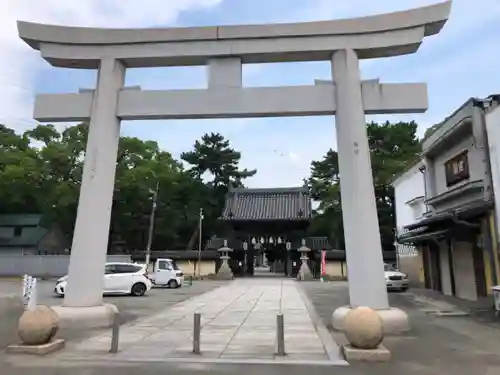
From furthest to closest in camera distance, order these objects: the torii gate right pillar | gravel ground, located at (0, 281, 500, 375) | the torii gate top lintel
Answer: the torii gate top lintel, the torii gate right pillar, gravel ground, located at (0, 281, 500, 375)

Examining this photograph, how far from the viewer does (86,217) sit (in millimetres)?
11656

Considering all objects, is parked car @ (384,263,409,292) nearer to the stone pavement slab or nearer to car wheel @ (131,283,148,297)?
the stone pavement slab

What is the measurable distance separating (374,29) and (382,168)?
34795 mm

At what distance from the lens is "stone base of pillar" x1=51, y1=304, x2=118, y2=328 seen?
1103cm

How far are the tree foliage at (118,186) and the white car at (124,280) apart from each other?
2112 cm

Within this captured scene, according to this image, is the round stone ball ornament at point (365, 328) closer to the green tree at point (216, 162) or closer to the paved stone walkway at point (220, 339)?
the paved stone walkway at point (220, 339)

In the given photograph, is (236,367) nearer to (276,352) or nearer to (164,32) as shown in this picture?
(276,352)

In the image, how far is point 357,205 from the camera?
10969mm

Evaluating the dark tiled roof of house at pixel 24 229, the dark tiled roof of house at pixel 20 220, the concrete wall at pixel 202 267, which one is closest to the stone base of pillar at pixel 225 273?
the concrete wall at pixel 202 267

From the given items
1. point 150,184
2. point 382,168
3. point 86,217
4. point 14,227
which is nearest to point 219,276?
point 150,184

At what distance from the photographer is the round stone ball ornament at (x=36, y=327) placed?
830 centimetres

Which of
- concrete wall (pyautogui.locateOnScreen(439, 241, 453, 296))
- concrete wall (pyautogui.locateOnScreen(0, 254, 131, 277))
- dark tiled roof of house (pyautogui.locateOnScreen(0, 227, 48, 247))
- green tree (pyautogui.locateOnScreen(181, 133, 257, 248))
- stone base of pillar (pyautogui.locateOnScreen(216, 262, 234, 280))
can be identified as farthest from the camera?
green tree (pyautogui.locateOnScreen(181, 133, 257, 248))

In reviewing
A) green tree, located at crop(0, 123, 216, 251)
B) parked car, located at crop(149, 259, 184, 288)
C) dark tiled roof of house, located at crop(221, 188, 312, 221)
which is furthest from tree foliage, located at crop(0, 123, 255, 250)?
parked car, located at crop(149, 259, 184, 288)

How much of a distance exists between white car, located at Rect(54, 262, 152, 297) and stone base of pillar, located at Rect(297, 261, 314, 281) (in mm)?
21111
